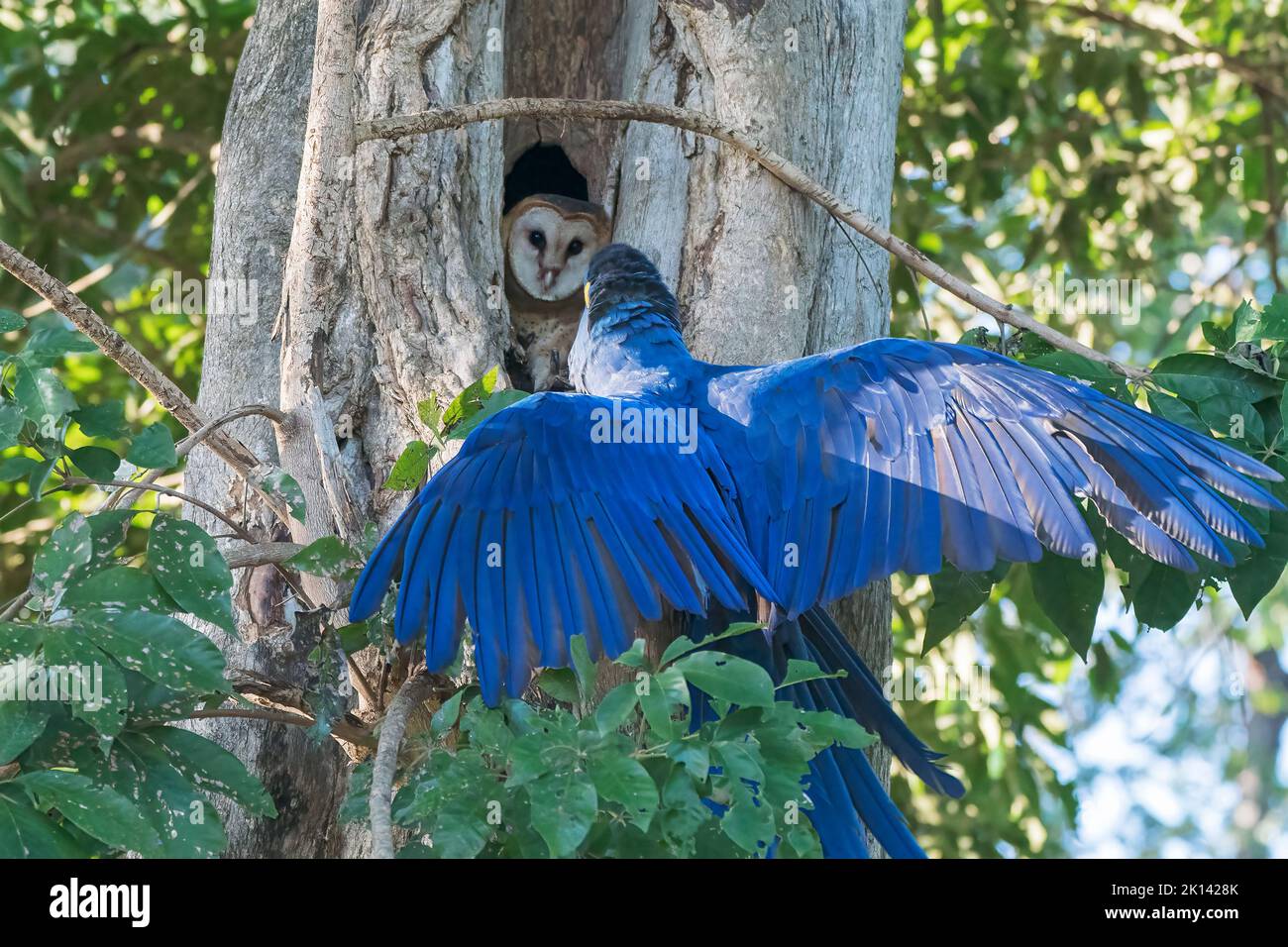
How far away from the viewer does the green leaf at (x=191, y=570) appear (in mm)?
1818

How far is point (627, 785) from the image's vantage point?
1506 mm

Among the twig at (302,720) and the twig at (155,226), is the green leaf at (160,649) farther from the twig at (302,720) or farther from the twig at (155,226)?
the twig at (155,226)

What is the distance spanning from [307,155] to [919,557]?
1230mm

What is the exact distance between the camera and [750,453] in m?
2.24

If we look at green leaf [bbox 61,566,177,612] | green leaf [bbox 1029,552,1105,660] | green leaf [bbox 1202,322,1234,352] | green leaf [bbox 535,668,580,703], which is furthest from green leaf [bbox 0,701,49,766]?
green leaf [bbox 1202,322,1234,352]

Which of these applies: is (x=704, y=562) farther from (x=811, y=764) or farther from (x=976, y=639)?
(x=976, y=639)

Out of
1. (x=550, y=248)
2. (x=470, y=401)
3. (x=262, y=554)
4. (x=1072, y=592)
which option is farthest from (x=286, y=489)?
(x=550, y=248)

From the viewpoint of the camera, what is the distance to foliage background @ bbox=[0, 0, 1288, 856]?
14.0 ft

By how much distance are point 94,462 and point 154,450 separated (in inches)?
5.0

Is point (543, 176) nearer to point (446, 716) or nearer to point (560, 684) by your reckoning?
point (560, 684)

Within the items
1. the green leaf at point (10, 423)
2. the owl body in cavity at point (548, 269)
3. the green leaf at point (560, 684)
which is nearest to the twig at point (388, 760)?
the green leaf at point (560, 684)

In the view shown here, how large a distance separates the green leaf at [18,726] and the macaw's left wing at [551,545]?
0.43m

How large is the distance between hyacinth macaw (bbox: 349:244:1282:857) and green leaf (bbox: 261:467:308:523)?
0.20 m
